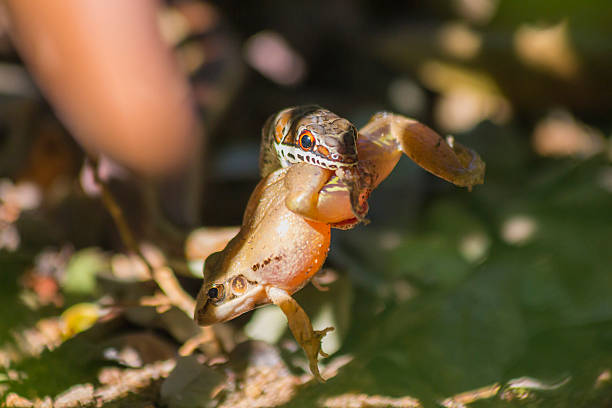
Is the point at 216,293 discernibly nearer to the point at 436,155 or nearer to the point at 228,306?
the point at 228,306

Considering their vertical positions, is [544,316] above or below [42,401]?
below

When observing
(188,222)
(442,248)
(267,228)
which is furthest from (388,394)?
(442,248)

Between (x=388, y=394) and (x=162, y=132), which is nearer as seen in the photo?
(x=388, y=394)

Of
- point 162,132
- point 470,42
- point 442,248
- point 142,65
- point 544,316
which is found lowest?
point 442,248

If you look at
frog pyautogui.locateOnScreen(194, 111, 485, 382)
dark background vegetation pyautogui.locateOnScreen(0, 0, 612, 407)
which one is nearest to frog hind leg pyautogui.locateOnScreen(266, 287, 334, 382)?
frog pyautogui.locateOnScreen(194, 111, 485, 382)

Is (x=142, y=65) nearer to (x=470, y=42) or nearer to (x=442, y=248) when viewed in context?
(x=442, y=248)

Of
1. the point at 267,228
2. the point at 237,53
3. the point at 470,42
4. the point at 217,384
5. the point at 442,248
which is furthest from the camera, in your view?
the point at 470,42
